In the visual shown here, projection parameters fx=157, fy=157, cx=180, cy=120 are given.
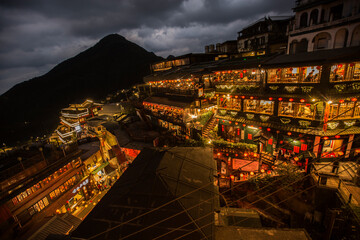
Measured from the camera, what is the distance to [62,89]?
9088 centimetres

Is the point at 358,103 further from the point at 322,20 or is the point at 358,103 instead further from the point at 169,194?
the point at 169,194

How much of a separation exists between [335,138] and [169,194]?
58.9 ft

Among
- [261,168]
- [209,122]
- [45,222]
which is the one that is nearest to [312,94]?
[261,168]

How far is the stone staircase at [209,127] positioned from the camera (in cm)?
2037

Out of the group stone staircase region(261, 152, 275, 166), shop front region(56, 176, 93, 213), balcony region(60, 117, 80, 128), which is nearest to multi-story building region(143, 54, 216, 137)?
stone staircase region(261, 152, 275, 166)

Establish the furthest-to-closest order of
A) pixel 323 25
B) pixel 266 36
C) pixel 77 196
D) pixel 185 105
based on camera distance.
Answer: pixel 266 36 < pixel 185 105 < pixel 77 196 < pixel 323 25

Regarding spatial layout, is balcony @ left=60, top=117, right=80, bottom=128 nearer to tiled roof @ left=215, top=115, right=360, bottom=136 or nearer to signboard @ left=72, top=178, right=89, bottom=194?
signboard @ left=72, top=178, right=89, bottom=194

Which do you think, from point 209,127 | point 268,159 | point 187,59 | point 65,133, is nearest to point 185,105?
point 209,127

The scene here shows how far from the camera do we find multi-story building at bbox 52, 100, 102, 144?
123 feet

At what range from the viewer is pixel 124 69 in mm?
96500

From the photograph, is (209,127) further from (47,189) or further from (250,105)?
(47,189)

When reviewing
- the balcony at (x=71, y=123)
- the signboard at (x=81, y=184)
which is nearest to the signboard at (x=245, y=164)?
the signboard at (x=81, y=184)

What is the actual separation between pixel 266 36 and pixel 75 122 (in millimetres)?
49298

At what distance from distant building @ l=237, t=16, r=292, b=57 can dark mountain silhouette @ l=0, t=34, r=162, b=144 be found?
60305 mm
